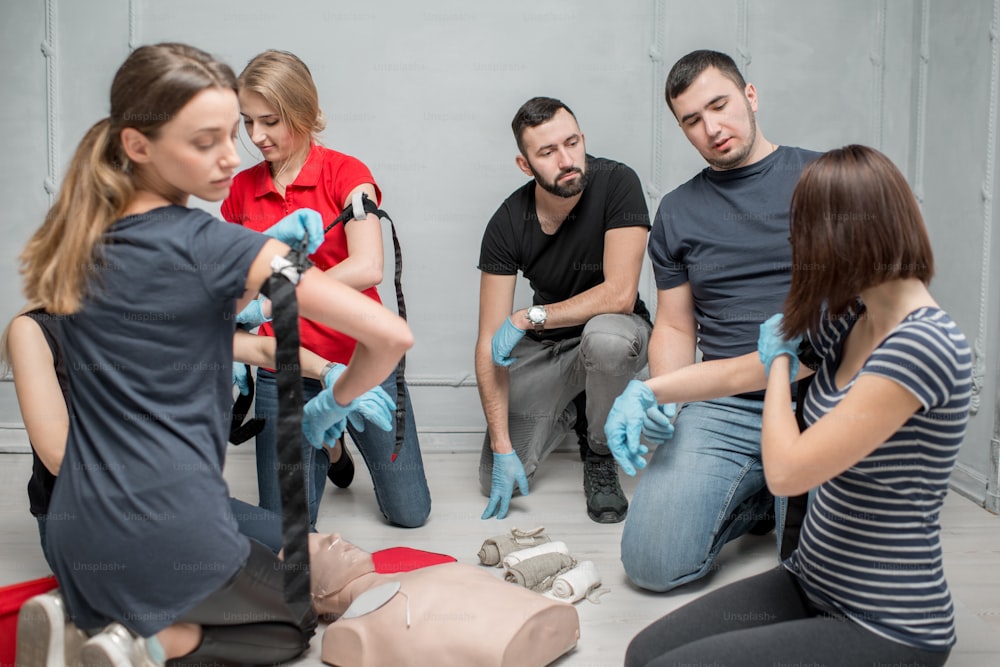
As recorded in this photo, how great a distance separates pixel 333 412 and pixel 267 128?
888 millimetres

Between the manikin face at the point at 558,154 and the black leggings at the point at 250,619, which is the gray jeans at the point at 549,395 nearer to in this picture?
the manikin face at the point at 558,154

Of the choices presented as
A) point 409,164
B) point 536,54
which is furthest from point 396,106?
point 536,54

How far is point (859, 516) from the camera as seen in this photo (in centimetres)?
136

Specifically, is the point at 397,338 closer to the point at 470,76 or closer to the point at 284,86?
the point at 284,86

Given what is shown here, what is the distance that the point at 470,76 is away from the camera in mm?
3174

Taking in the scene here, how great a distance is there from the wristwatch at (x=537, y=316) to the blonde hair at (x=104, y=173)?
1.35 m

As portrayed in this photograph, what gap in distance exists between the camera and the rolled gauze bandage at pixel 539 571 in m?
2.07

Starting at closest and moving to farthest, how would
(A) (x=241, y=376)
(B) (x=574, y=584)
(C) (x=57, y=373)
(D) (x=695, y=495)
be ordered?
(C) (x=57, y=373) < (B) (x=574, y=584) < (D) (x=695, y=495) < (A) (x=241, y=376)

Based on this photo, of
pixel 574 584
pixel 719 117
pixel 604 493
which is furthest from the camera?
pixel 604 493

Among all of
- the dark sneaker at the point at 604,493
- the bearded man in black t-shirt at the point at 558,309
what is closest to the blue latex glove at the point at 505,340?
the bearded man in black t-shirt at the point at 558,309

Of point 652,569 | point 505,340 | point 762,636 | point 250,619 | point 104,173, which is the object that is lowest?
point 652,569

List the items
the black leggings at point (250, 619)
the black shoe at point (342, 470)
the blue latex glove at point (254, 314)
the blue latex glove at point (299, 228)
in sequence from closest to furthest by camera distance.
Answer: the black leggings at point (250, 619) → the blue latex glove at point (299, 228) → the blue latex glove at point (254, 314) → the black shoe at point (342, 470)

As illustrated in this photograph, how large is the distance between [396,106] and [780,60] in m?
1.27

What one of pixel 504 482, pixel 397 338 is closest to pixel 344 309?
pixel 397 338
